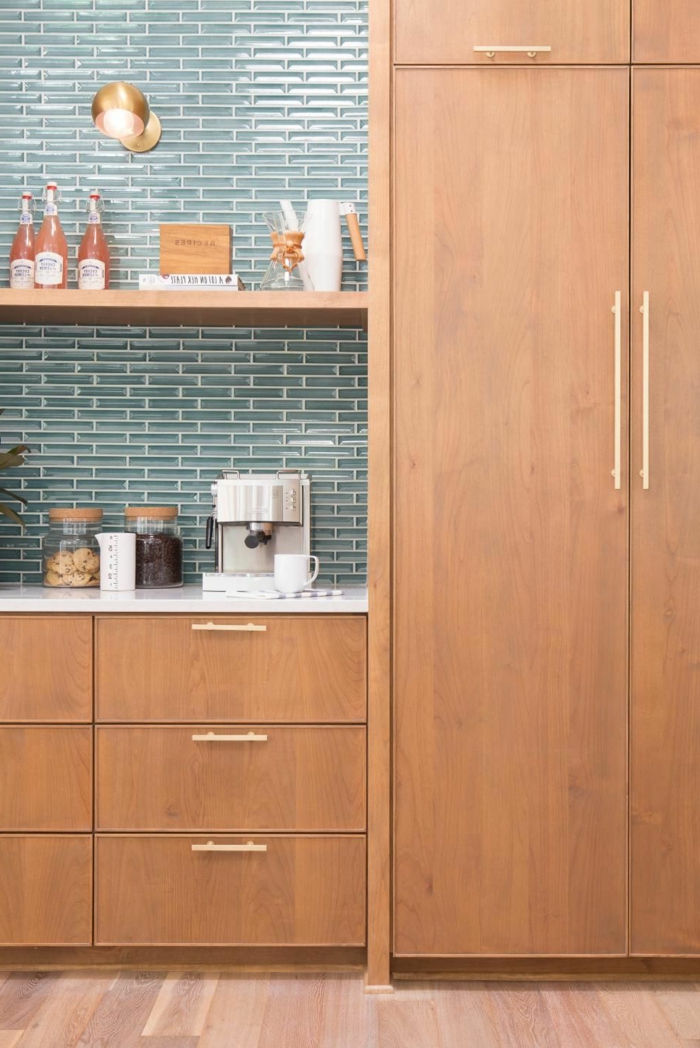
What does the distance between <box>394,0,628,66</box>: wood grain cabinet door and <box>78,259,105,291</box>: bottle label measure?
3.08ft

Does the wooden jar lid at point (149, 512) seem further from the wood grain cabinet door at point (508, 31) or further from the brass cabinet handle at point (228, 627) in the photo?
the wood grain cabinet door at point (508, 31)

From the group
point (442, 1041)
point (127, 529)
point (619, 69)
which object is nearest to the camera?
point (442, 1041)

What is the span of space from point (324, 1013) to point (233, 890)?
0.32 meters

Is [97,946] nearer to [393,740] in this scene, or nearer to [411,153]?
[393,740]

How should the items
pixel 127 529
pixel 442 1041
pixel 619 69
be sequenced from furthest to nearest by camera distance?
pixel 127 529
pixel 619 69
pixel 442 1041

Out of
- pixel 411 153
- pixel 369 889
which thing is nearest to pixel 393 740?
pixel 369 889

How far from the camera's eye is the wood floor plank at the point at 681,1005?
1.91m

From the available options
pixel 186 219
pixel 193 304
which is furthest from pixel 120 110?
pixel 193 304

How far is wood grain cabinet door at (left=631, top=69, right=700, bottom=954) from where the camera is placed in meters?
2.00

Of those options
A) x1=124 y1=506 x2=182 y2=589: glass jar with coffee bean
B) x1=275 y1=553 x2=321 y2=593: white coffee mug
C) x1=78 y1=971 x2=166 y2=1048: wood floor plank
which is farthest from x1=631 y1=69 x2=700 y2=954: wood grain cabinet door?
x1=124 y1=506 x2=182 y2=589: glass jar with coffee bean

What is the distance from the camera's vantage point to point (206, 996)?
204cm

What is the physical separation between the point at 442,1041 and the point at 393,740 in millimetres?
603

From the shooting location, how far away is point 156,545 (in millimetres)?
2436

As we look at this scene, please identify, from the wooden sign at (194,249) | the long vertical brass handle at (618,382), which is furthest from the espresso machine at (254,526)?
the long vertical brass handle at (618,382)
